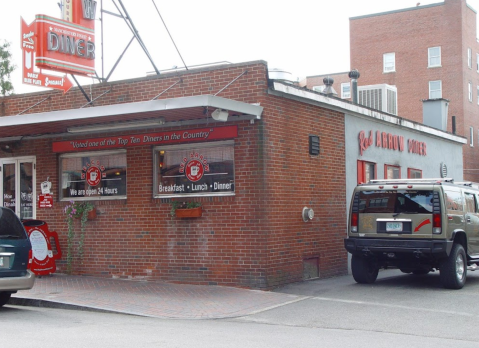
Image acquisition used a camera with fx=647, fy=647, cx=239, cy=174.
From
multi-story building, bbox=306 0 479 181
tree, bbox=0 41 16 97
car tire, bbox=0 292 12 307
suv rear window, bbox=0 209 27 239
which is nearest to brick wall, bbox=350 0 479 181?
multi-story building, bbox=306 0 479 181

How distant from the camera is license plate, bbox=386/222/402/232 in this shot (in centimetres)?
1205

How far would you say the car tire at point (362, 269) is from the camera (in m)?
12.8

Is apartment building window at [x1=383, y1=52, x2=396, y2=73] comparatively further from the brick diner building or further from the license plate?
the license plate

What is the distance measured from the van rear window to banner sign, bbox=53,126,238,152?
2856mm

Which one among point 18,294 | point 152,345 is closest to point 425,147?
point 18,294

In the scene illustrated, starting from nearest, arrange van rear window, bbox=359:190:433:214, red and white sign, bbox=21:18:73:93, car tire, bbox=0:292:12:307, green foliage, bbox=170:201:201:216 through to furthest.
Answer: car tire, bbox=0:292:12:307
van rear window, bbox=359:190:433:214
green foliage, bbox=170:201:201:216
red and white sign, bbox=21:18:73:93

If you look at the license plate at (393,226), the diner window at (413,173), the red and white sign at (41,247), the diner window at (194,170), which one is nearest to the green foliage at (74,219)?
the red and white sign at (41,247)

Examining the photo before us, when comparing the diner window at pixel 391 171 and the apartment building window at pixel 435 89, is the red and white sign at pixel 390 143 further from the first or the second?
the apartment building window at pixel 435 89

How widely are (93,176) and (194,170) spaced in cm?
258

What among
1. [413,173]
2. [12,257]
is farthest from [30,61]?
[413,173]

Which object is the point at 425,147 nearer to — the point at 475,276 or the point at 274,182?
the point at 475,276

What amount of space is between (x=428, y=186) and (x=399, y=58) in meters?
37.5

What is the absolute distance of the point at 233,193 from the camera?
12.2 m

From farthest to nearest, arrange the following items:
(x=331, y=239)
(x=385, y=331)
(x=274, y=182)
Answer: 1. (x=331, y=239)
2. (x=274, y=182)
3. (x=385, y=331)
